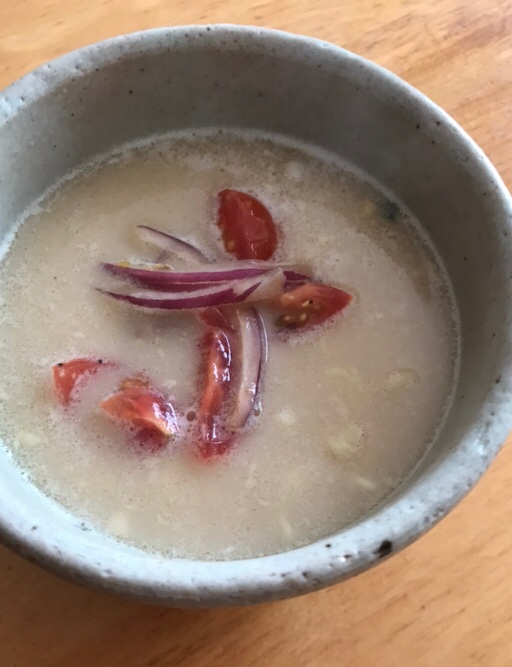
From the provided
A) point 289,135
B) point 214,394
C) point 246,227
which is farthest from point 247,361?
point 289,135

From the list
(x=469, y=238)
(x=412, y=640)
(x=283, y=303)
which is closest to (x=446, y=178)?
(x=469, y=238)

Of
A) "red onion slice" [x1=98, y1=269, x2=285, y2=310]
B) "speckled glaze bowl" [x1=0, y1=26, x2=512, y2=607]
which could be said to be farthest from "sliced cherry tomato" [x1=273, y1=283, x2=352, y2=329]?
"speckled glaze bowl" [x1=0, y1=26, x2=512, y2=607]

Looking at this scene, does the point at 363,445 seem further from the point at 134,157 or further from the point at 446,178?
the point at 134,157

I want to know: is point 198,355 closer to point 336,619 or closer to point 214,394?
point 214,394

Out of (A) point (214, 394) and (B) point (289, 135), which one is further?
(B) point (289, 135)

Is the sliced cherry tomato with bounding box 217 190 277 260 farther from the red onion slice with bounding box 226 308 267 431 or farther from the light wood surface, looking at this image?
the light wood surface

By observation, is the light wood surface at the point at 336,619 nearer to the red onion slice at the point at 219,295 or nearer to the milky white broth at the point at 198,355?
the milky white broth at the point at 198,355
